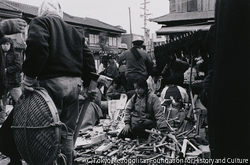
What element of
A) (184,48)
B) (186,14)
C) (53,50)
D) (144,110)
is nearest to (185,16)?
(186,14)

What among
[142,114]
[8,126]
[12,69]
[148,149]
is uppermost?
[12,69]

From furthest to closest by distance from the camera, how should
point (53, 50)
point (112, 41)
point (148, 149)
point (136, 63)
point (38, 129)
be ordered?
1. point (112, 41)
2. point (136, 63)
3. point (148, 149)
4. point (53, 50)
5. point (38, 129)

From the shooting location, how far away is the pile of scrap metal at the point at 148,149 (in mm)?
4402

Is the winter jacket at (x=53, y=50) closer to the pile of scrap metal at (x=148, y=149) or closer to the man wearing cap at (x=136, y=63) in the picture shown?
the pile of scrap metal at (x=148, y=149)

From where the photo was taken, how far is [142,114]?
19.0ft

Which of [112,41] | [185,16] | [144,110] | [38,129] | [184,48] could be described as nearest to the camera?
[38,129]

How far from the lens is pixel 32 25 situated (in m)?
3.14

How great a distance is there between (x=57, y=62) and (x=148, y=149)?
247cm

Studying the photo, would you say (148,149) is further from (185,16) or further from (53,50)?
(185,16)

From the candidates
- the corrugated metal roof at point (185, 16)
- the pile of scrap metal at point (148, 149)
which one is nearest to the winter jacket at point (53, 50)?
the pile of scrap metal at point (148, 149)

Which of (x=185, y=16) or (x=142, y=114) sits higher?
(x=185, y=16)

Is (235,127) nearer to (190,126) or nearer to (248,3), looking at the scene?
(248,3)

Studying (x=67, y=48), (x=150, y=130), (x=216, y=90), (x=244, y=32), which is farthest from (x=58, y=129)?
(x=150, y=130)

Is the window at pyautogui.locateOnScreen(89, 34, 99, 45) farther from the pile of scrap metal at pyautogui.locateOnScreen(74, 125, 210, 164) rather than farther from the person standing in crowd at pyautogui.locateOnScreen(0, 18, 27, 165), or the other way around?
the person standing in crowd at pyautogui.locateOnScreen(0, 18, 27, 165)
